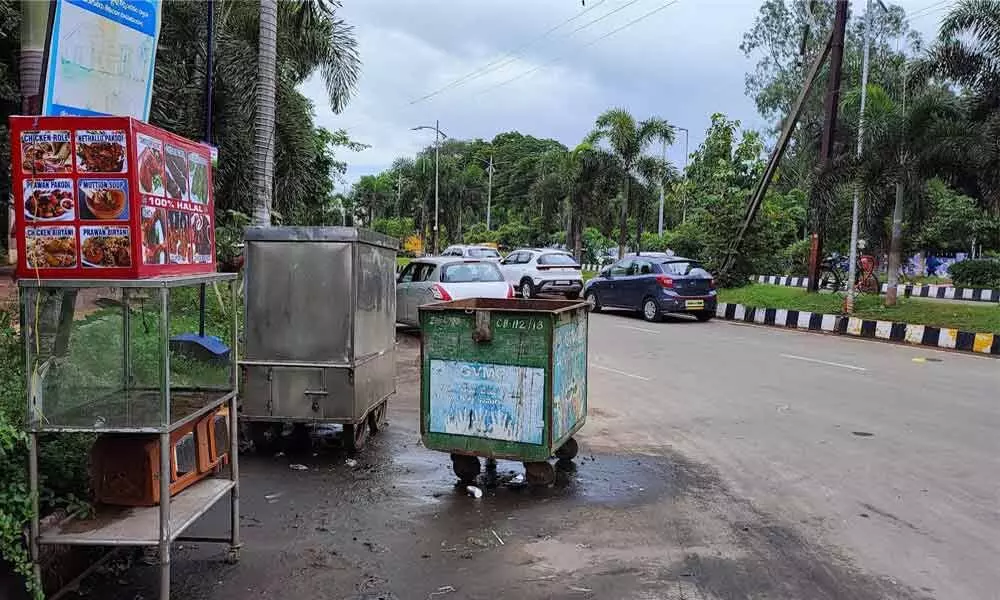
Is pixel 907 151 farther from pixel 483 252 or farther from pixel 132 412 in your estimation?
pixel 132 412

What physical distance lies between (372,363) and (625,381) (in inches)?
181

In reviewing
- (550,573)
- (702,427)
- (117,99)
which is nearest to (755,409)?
(702,427)

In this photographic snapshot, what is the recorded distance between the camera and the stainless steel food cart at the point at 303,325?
6434 mm

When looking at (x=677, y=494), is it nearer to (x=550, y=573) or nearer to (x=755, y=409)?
(x=550, y=573)

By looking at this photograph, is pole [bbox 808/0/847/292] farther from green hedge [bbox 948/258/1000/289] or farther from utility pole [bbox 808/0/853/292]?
green hedge [bbox 948/258/1000/289]

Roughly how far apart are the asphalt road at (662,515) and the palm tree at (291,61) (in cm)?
499

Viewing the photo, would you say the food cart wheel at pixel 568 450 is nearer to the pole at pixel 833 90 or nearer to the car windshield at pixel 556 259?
the pole at pixel 833 90

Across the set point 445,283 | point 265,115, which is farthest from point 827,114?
point 265,115

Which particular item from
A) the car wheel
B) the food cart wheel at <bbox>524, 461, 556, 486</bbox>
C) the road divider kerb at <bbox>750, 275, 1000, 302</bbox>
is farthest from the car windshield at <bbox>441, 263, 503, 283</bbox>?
the road divider kerb at <bbox>750, 275, 1000, 302</bbox>

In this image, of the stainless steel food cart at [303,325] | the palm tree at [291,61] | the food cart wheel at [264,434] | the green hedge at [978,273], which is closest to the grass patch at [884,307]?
the green hedge at [978,273]

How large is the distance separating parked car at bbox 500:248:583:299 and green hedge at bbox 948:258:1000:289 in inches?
557

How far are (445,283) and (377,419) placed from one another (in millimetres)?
6374

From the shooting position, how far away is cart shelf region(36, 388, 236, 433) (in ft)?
11.8

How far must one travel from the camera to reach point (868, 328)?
1619 cm
